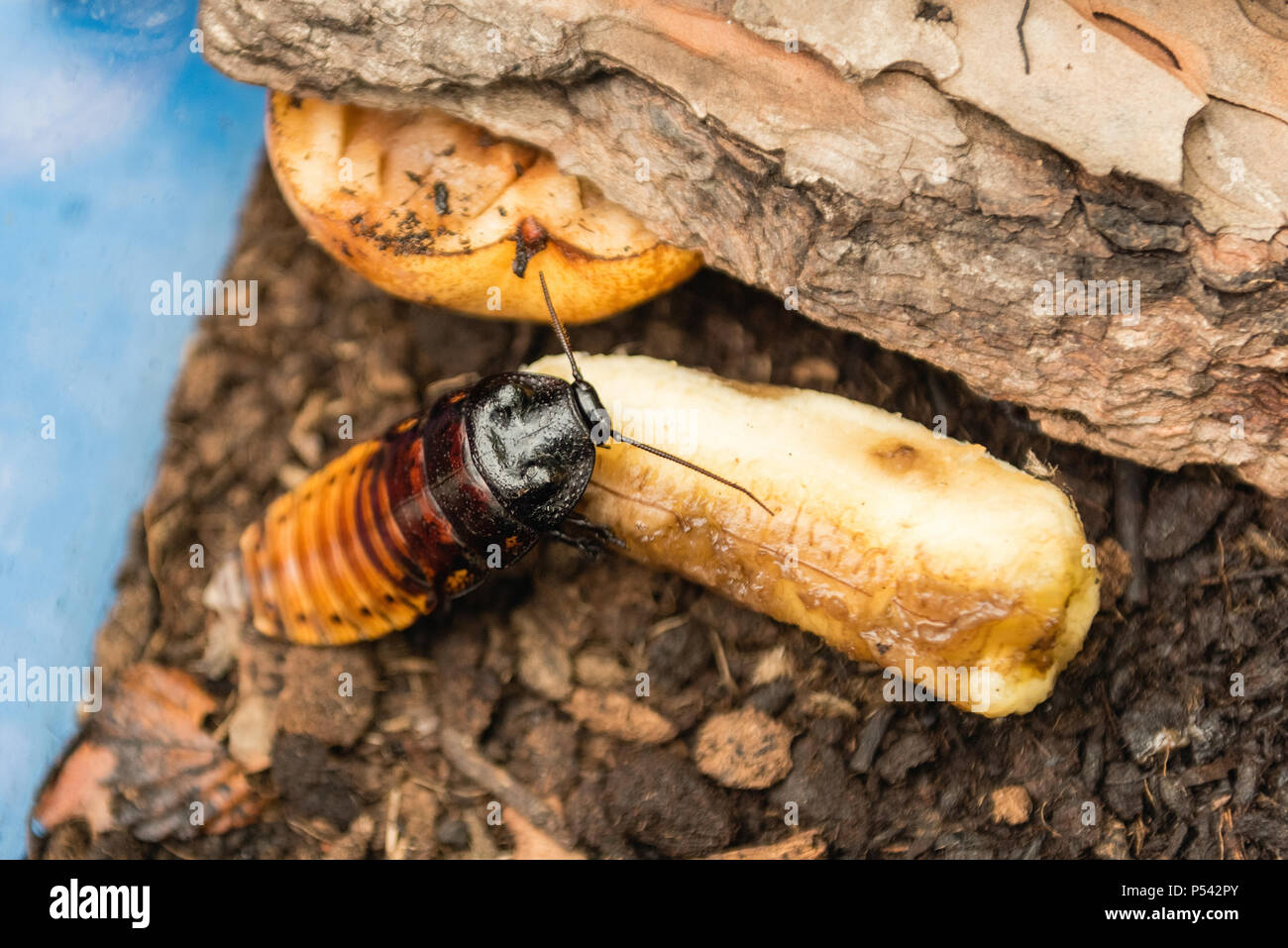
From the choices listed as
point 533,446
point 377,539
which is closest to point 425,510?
point 377,539

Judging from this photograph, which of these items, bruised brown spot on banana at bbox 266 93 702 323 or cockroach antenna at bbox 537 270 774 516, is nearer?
cockroach antenna at bbox 537 270 774 516

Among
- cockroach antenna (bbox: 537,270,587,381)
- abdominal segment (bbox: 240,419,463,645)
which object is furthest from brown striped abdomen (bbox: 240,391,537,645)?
cockroach antenna (bbox: 537,270,587,381)

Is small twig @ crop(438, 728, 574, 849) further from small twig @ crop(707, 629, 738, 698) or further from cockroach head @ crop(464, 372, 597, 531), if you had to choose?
cockroach head @ crop(464, 372, 597, 531)

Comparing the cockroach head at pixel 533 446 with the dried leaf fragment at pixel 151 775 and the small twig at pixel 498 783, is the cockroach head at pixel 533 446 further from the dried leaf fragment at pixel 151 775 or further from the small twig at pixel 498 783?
the dried leaf fragment at pixel 151 775

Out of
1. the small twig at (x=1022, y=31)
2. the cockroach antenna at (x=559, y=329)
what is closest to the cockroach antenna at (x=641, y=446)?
the cockroach antenna at (x=559, y=329)

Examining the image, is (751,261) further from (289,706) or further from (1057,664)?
(289,706)

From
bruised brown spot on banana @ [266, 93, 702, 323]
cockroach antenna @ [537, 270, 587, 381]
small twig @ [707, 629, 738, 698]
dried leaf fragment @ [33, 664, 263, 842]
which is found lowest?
dried leaf fragment @ [33, 664, 263, 842]

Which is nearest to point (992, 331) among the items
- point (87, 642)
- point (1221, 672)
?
point (1221, 672)
